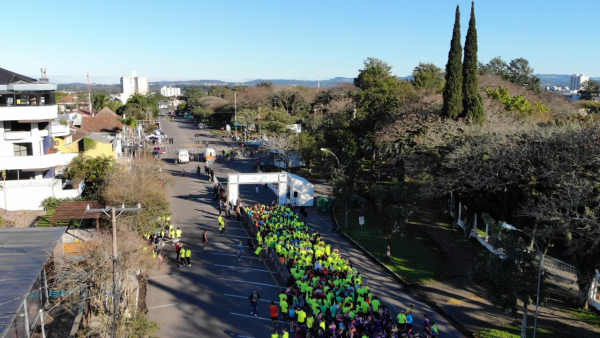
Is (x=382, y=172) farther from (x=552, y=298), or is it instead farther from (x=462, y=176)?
(x=552, y=298)

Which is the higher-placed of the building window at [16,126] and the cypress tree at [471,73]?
the cypress tree at [471,73]

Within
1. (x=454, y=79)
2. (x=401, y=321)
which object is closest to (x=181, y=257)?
(x=401, y=321)

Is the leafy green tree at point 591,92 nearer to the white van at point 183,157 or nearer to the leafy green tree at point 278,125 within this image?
the leafy green tree at point 278,125

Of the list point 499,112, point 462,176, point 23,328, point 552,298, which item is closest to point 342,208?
point 462,176

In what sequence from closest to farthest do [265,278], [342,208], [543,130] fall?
[265,278], [543,130], [342,208]

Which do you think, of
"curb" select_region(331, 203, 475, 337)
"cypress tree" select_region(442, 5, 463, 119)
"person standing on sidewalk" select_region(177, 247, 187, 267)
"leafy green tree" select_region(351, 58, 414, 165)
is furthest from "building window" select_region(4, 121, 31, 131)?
"cypress tree" select_region(442, 5, 463, 119)

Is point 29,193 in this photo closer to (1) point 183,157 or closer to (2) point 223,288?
(2) point 223,288

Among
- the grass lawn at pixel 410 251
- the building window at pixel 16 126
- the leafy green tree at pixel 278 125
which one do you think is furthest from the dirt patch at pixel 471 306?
the building window at pixel 16 126
